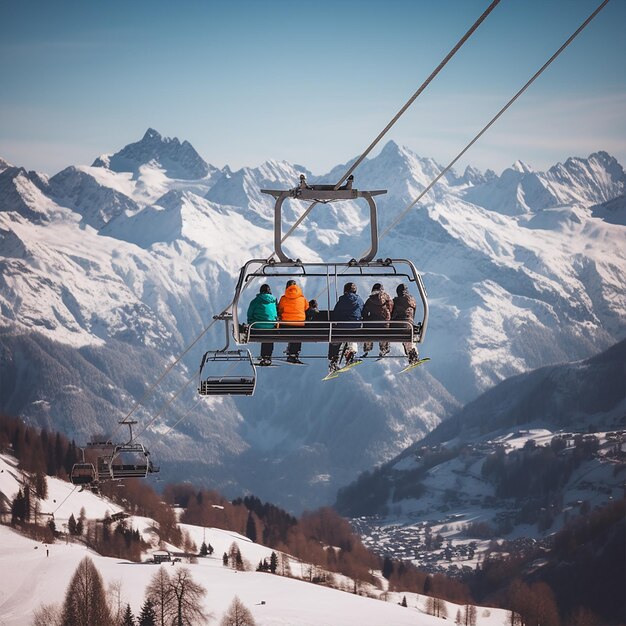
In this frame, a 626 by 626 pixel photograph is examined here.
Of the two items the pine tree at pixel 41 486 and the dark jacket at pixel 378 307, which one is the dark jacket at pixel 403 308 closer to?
the dark jacket at pixel 378 307

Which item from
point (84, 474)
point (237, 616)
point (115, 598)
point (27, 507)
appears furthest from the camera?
point (27, 507)

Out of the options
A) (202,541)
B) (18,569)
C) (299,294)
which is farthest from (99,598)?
(299,294)

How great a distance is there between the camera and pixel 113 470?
51.9 m

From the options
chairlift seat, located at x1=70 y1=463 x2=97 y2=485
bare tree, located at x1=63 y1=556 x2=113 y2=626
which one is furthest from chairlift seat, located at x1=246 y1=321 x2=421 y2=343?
bare tree, located at x1=63 y1=556 x2=113 y2=626

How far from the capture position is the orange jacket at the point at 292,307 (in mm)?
29422

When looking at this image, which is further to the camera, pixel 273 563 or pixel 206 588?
pixel 273 563

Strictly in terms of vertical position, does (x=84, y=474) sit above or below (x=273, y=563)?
below

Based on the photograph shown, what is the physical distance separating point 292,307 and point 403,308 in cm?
314

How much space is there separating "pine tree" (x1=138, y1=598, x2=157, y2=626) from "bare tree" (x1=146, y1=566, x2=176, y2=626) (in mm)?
1198

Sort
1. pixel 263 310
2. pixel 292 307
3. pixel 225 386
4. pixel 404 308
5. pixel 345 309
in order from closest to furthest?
pixel 292 307
pixel 263 310
pixel 345 309
pixel 404 308
pixel 225 386

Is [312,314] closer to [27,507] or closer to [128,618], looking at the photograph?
[128,618]

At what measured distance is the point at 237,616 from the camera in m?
127

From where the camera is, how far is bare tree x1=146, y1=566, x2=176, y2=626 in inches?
4892

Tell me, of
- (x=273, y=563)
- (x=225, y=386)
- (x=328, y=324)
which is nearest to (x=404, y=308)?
(x=328, y=324)
